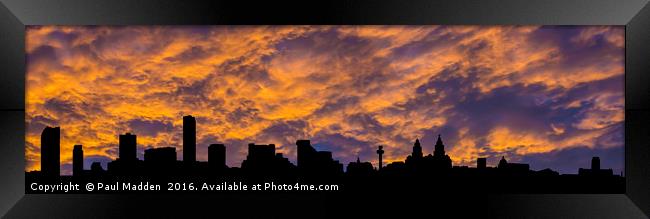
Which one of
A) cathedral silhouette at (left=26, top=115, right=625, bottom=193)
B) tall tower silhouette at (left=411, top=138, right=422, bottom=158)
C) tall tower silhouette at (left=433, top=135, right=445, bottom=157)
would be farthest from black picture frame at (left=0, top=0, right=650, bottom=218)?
tall tower silhouette at (left=411, top=138, right=422, bottom=158)

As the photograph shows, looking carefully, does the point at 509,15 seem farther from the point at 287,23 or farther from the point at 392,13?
the point at 287,23

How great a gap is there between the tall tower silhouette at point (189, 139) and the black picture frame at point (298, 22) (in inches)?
18.1

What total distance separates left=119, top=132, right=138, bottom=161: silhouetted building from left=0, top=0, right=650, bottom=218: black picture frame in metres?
0.49

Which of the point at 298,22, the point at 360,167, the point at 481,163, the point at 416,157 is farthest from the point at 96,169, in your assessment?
the point at 481,163

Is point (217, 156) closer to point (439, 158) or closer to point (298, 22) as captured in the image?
point (298, 22)

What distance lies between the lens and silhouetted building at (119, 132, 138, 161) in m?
7.47

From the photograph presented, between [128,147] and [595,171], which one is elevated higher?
[128,147]

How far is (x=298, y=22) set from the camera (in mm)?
7582

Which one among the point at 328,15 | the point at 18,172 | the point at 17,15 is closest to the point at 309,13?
the point at 328,15

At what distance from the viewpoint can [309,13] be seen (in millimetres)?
7539

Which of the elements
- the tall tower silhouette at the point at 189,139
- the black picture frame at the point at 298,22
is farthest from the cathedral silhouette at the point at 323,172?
the black picture frame at the point at 298,22

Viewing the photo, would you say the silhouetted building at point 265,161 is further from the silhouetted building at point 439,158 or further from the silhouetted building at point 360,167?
the silhouetted building at point 439,158

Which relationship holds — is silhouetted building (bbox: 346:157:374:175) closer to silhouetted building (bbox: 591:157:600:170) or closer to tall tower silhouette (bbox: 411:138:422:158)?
tall tower silhouette (bbox: 411:138:422:158)

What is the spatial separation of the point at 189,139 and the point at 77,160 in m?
1.38
